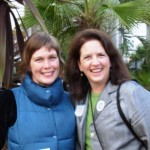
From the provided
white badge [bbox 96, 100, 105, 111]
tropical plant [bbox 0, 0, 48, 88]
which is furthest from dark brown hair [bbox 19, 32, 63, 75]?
tropical plant [bbox 0, 0, 48, 88]

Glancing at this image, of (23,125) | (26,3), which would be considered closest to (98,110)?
(23,125)

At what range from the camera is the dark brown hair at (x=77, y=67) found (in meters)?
2.04

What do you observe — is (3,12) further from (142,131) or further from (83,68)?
(142,131)

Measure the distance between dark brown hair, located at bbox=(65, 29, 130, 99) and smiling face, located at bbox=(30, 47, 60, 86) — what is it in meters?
0.16

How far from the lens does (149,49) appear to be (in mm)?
7910

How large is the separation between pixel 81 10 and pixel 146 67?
9.15 feet

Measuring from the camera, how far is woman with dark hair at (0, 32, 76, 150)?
1.94m

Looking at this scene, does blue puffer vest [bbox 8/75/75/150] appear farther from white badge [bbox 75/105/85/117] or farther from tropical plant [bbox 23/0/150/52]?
tropical plant [bbox 23/0/150/52]

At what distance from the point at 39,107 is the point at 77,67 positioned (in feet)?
1.19

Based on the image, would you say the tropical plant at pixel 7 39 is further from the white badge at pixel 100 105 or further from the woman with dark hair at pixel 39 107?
the white badge at pixel 100 105

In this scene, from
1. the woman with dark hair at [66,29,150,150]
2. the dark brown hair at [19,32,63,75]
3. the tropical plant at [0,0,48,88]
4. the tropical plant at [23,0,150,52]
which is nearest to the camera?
the woman with dark hair at [66,29,150,150]

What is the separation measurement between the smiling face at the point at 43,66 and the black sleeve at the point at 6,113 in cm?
18

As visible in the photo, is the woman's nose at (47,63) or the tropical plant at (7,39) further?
the tropical plant at (7,39)

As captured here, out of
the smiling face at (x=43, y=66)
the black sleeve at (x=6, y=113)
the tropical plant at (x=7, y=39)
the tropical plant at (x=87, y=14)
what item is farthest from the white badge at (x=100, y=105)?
the tropical plant at (x=87, y=14)
